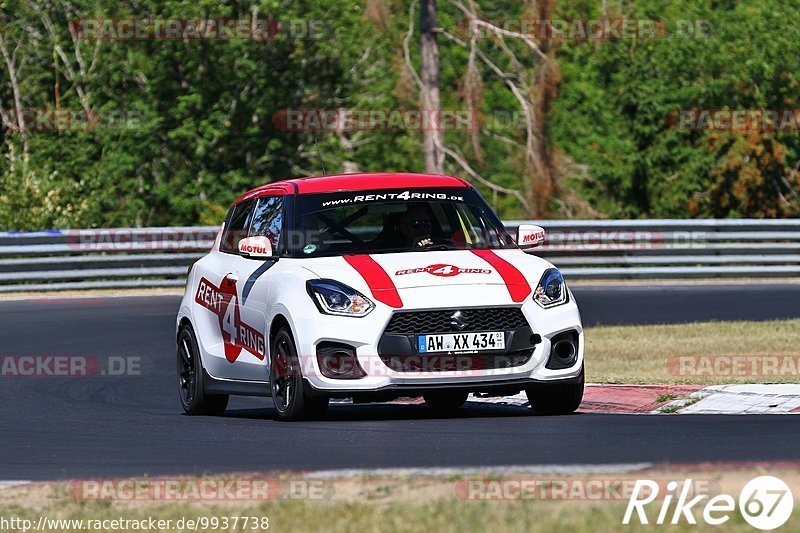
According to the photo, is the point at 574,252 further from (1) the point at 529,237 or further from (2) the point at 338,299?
(2) the point at 338,299

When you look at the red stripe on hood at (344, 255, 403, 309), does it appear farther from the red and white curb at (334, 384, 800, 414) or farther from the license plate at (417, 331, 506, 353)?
the red and white curb at (334, 384, 800, 414)

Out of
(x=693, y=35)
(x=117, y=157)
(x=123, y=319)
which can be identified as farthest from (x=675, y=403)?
(x=693, y=35)

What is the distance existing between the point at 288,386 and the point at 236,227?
2199 millimetres

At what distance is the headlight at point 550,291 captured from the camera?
10875 mm

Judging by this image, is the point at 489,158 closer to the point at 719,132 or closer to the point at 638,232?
the point at 719,132

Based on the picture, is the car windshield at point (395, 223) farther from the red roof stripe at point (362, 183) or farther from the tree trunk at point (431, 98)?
the tree trunk at point (431, 98)

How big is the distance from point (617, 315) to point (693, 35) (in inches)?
1137

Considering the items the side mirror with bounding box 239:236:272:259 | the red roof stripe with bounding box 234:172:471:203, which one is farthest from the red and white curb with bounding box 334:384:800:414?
the side mirror with bounding box 239:236:272:259

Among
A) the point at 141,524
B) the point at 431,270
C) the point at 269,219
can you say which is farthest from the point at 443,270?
the point at 141,524

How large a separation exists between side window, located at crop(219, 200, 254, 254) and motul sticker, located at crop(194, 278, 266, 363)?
0.34m

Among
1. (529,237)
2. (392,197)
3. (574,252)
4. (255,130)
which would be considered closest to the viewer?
(529,237)

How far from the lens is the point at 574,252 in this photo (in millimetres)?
28266

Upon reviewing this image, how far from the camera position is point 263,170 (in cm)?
3828

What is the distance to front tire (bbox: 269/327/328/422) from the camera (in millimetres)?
10820
